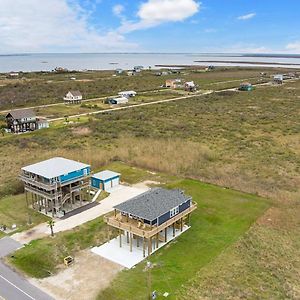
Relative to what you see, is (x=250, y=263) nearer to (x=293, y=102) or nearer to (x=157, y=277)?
(x=157, y=277)

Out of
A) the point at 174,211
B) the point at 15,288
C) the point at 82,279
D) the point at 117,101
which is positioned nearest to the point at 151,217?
the point at 174,211

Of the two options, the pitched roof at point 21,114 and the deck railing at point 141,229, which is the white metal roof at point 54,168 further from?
the pitched roof at point 21,114

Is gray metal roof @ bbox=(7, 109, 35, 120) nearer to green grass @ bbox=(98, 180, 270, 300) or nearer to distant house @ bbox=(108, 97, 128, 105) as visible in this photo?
distant house @ bbox=(108, 97, 128, 105)

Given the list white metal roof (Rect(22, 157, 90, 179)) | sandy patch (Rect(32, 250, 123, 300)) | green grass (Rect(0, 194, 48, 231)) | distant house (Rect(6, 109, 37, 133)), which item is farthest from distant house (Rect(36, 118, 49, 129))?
sandy patch (Rect(32, 250, 123, 300))

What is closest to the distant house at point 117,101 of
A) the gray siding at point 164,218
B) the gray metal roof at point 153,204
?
the gray metal roof at point 153,204

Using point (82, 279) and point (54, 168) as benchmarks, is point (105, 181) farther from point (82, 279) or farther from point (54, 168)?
point (82, 279)

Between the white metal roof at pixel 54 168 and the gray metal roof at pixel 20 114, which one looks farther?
the gray metal roof at pixel 20 114
